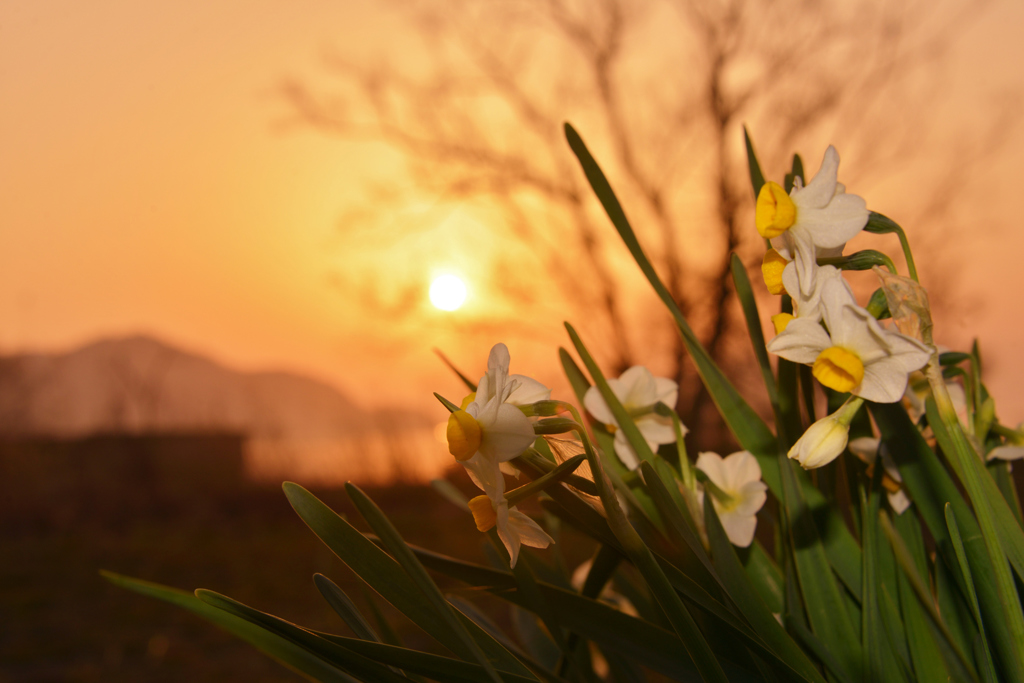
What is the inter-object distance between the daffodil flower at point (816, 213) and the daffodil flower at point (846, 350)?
3cm

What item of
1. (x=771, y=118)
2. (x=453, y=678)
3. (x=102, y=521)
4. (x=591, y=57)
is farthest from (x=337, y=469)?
(x=453, y=678)

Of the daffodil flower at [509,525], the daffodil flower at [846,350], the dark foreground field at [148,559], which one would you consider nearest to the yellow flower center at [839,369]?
the daffodil flower at [846,350]

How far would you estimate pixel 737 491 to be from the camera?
0.29 metres

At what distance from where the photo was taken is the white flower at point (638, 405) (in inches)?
11.9

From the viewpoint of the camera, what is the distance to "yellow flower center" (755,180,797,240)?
208 mm

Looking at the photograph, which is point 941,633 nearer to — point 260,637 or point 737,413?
point 737,413

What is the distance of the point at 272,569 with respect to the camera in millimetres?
2217

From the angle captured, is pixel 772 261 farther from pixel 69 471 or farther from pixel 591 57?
pixel 69 471

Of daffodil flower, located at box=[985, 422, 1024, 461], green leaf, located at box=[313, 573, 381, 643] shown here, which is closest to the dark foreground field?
green leaf, located at box=[313, 573, 381, 643]

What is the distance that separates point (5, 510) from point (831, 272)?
413 centimetres

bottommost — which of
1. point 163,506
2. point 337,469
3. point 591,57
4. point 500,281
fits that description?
point 163,506

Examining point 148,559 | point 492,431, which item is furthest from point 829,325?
point 148,559

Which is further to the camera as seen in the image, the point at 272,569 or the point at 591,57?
the point at 591,57

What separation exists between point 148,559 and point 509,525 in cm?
278
